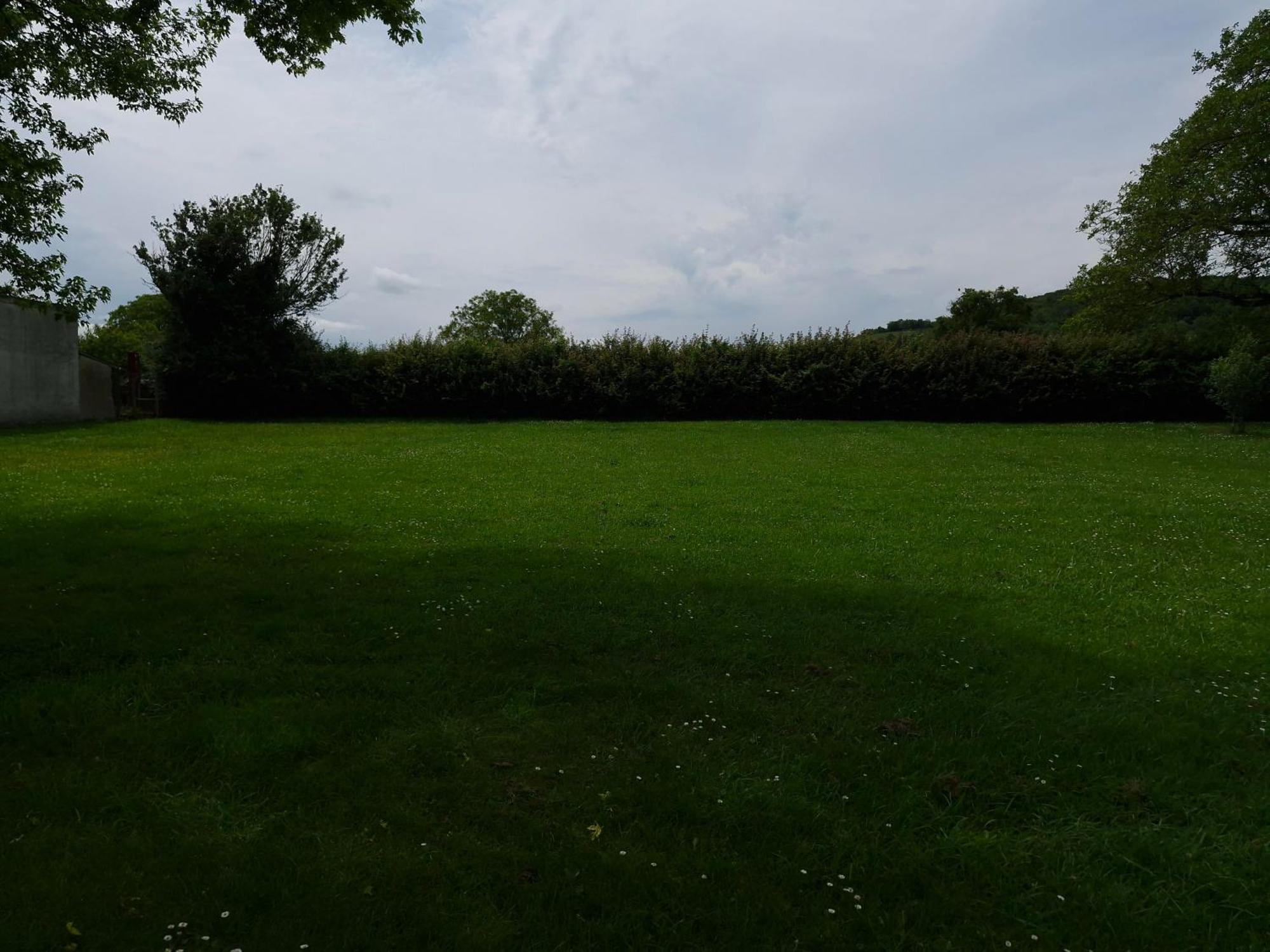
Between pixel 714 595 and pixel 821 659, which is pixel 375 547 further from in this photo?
pixel 821 659

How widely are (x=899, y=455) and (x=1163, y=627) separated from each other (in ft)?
37.9

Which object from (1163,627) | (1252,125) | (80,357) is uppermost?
(1252,125)

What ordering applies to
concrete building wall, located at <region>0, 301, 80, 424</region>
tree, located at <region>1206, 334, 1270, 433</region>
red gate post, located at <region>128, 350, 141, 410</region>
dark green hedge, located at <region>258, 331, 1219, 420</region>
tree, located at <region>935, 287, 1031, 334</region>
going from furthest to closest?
tree, located at <region>935, 287, 1031, 334</region>, red gate post, located at <region>128, 350, 141, 410</region>, dark green hedge, located at <region>258, 331, 1219, 420</region>, concrete building wall, located at <region>0, 301, 80, 424</region>, tree, located at <region>1206, 334, 1270, 433</region>

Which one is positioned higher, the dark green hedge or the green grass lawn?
the dark green hedge

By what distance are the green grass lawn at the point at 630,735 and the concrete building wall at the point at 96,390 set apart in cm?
2265

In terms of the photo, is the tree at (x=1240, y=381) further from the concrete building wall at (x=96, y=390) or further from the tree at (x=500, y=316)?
the tree at (x=500, y=316)

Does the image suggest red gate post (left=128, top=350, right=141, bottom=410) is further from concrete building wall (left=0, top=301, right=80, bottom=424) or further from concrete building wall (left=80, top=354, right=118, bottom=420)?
concrete building wall (left=0, top=301, right=80, bottom=424)

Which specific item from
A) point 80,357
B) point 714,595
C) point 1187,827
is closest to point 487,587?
point 714,595

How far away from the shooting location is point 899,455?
17.5m

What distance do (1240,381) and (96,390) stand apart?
38.7 metres

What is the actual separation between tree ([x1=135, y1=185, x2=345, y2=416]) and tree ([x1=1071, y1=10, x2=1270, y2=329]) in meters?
31.3

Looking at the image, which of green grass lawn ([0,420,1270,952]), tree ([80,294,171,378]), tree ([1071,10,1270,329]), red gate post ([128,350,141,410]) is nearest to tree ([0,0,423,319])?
green grass lawn ([0,420,1270,952])

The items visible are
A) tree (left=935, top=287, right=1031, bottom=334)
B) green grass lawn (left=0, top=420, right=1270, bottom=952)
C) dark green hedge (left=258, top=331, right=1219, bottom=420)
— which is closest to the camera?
green grass lawn (left=0, top=420, right=1270, bottom=952)

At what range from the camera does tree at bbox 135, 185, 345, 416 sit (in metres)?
29.0
